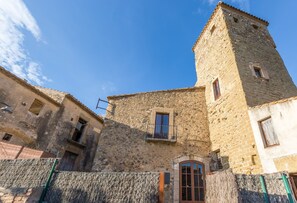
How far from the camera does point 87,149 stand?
12617 millimetres

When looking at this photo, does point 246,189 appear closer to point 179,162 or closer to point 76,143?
point 179,162

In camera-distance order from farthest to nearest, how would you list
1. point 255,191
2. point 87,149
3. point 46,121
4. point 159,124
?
point 87,149
point 46,121
point 159,124
point 255,191

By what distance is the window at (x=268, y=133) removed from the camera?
5870 mm

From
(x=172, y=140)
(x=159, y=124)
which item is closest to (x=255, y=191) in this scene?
(x=172, y=140)

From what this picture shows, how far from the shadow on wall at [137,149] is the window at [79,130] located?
412 centimetres

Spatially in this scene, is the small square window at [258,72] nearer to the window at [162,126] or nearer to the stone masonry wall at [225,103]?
the stone masonry wall at [225,103]

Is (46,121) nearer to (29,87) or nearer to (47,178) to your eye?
(29,87)

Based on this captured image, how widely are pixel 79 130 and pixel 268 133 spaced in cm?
1100

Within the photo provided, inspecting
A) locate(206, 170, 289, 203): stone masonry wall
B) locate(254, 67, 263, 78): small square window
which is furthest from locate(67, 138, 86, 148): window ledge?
locate(254, 67, 263, 78): small square window

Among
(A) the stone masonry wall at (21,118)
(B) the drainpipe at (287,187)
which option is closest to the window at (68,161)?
(A) the stone masonry wall at (21,118)

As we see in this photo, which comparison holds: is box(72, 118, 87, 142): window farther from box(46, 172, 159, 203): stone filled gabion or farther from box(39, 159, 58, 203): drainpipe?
box(46, 172, 159, 203): stone filled gabion

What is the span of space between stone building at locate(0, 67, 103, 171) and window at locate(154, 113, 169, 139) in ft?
15.6

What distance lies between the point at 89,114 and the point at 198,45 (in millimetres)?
9764

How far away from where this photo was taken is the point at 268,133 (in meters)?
6.05
